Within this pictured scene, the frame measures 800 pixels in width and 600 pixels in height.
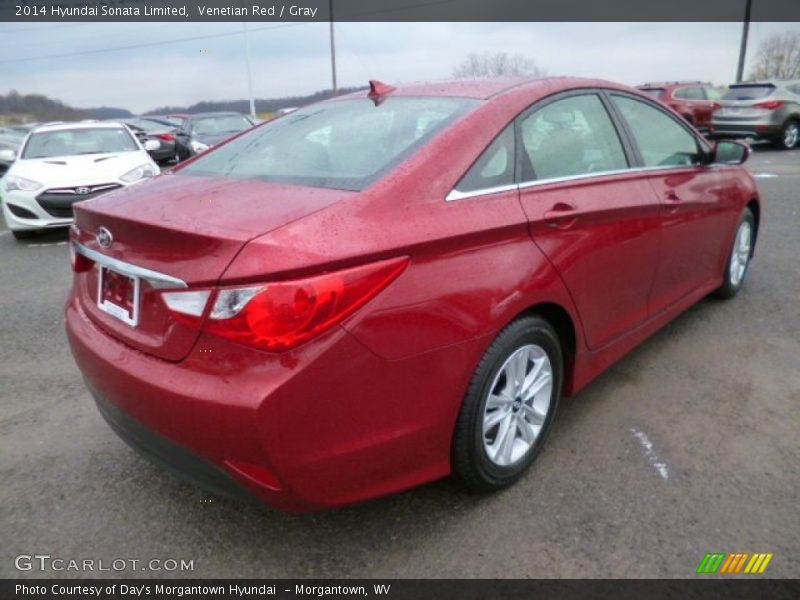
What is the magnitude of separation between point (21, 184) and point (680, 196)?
728cm

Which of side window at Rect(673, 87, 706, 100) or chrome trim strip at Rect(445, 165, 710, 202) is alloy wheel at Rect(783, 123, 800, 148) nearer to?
side window at Rect(673, 87, 706, 100)

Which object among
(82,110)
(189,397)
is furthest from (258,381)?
(82,110)

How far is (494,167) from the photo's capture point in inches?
89.8

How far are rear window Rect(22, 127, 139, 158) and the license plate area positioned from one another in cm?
712

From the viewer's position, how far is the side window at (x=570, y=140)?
97.3 inches

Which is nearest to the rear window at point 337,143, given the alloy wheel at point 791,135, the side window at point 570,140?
the side window at point 570,140

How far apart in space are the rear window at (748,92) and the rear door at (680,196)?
1302 centimetres

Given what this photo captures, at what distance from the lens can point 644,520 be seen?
2.23 metres

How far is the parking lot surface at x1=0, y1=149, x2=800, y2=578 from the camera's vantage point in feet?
6.89

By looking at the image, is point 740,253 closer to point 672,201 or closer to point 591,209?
point 672,201

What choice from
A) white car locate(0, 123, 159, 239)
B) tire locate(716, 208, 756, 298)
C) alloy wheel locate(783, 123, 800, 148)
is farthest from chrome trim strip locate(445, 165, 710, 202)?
alloy wheel locate(783, 123, 800, 148)

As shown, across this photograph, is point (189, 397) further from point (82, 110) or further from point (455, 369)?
point (82, 110)

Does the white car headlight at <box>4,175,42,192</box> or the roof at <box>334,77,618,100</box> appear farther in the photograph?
the white car headlight at <box>4,175,42,192</box>
